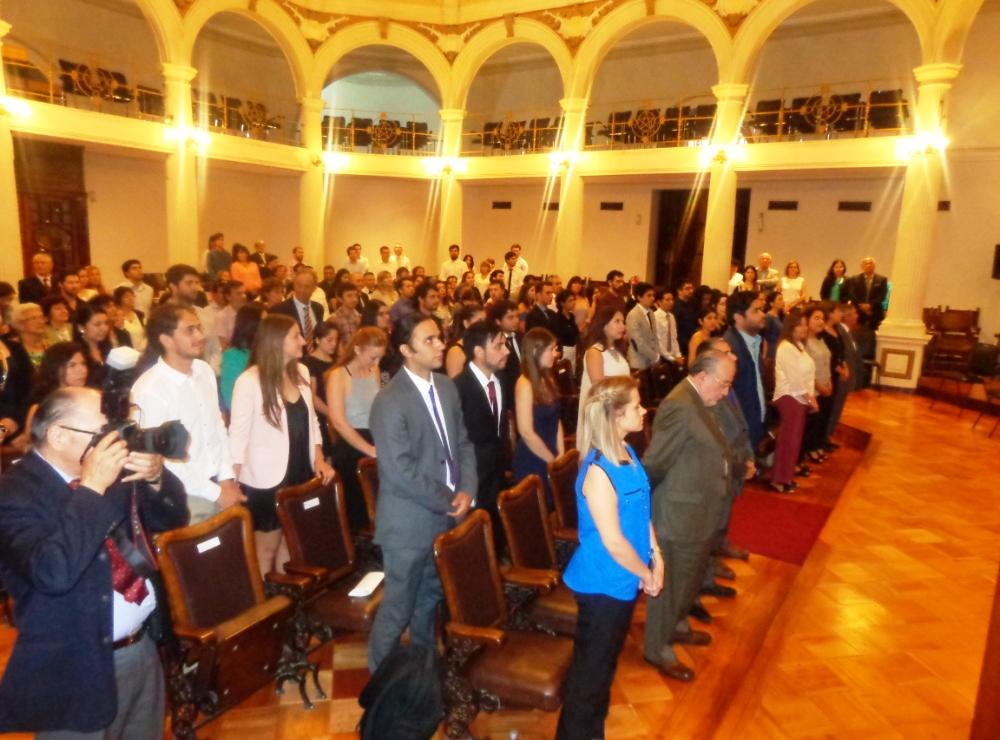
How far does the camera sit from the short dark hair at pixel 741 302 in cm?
501

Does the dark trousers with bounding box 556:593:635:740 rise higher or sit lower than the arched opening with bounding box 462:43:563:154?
lower

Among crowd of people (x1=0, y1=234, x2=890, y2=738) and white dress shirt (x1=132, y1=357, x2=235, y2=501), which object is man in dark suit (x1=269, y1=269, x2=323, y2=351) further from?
white dress shirt (x1=132, y1=357, x2=235, y2=501)

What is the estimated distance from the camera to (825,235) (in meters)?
13.0

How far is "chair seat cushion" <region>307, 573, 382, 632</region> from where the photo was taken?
294 centimetres

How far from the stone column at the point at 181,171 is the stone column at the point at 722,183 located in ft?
27.5

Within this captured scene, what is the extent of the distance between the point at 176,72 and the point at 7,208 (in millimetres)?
3447

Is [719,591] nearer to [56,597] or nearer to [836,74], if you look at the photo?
[56,597]

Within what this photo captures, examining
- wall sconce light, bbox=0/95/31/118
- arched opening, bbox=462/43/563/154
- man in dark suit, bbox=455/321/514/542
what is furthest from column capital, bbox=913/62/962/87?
wall sconce light, bbox=0/95/31/118

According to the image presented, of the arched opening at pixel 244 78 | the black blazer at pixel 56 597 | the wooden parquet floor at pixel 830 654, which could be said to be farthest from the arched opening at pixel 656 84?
the black blazer at pixel 56 597

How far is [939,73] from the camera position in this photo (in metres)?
9.20

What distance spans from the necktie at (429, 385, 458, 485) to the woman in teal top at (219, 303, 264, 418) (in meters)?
1.59

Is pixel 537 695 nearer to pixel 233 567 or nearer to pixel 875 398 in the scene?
pixel 233 567

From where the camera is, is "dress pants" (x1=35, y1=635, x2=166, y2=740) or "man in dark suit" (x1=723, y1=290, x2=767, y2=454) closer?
"dress pants" (x1=35, y1=635, x2=166, y2=740)

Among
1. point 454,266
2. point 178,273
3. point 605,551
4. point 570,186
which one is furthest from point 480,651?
point 570,186
